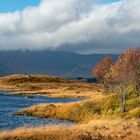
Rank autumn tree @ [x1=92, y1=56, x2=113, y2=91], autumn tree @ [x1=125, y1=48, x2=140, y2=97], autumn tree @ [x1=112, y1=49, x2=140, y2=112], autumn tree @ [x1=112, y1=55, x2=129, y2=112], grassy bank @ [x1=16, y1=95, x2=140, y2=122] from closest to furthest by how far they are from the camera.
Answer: grassy bank @ [x1=16, y1=95, x2=140, y2=122], autumn tree @ [x1=112, y1=55, x2=129, y2=112], autumn tree @ [x1=112, y1=49, x2=140, y2=112], autumn tree @ [x1=125, y1=48, x2=140, y2=97], autumn tree @ [x1=92, y1=56, x2=113, y2=91]

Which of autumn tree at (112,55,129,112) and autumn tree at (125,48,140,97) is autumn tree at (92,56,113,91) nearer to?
autumn tree at (125,48,140,97)

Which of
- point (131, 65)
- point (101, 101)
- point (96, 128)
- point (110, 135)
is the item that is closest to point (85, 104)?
point (101, 101)

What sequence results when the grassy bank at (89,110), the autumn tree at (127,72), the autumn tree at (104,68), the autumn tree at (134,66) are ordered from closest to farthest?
the grassy bank at (89,110) → the autumn tree at (127,72) → the autumn tree at (134,66) → the autumn tree at (104,68)

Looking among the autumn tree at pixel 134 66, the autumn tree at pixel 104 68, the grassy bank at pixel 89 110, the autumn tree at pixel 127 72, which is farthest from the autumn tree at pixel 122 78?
the autumn tree at pixel 104 68

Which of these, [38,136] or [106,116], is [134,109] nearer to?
[106,116]

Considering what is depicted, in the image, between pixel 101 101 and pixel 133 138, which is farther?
pixel 101 101

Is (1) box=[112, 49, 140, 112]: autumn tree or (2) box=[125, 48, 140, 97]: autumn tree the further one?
(2) box=[125, 48, 140, 97]: autumn tree

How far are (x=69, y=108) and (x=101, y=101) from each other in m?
7.20

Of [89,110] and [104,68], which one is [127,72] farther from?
[104,68]

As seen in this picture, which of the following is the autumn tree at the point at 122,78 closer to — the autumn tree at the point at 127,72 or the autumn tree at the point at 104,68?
the autumn tree at the point at 127,72

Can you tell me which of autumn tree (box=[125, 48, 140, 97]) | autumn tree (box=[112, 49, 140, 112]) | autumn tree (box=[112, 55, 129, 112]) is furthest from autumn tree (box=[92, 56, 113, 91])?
autumn tree (box=[112, 55, 129, 112])

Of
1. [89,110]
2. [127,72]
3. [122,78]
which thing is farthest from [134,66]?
[89,110]

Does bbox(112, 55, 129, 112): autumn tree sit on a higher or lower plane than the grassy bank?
higher

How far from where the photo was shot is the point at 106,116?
78000 millimetres
